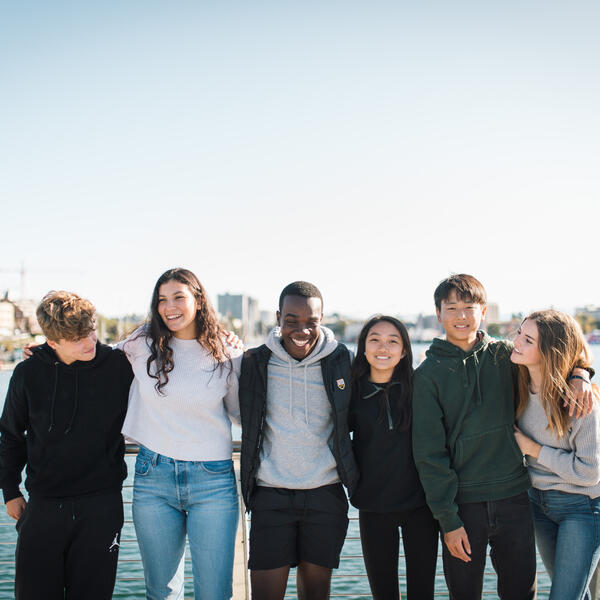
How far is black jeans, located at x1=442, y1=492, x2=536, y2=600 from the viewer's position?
116 inches

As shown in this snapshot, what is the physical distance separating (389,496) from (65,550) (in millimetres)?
1670

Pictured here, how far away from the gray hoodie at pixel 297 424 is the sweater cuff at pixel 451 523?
0.58 m

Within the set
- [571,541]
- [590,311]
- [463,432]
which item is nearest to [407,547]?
[463,432]

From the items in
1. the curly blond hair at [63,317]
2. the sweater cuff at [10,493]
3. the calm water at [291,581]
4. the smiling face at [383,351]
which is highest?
the curly blond hair at [63,317]

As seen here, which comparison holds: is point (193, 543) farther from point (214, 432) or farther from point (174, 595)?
point (214, 432)

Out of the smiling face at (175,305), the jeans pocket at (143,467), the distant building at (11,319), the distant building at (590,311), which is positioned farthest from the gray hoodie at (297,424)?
the distant building at (590,311)

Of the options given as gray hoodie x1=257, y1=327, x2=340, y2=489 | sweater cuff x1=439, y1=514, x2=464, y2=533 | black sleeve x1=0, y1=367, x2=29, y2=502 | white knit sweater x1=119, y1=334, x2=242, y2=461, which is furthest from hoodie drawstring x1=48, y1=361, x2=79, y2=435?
sweater cuff x1=439, y1=514, x2=464, y2=533

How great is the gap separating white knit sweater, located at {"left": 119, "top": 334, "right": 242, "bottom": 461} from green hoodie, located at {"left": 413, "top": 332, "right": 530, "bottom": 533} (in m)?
1.07

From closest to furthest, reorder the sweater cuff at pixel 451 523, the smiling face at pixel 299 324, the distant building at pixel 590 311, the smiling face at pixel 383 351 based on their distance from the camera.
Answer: the sweater cuff at pixel 451 523, the smiling face at pixel 299 324, the smiling face at pixel 383 351, the distant building at pixel 590 311

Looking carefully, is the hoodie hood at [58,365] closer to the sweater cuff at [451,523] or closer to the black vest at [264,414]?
the black vest at [264,414]

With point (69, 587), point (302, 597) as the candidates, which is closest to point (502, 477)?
point (302, 597)

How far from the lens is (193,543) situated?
3.05 m

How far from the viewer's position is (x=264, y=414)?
309 cm

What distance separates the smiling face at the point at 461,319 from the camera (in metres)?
3.16
